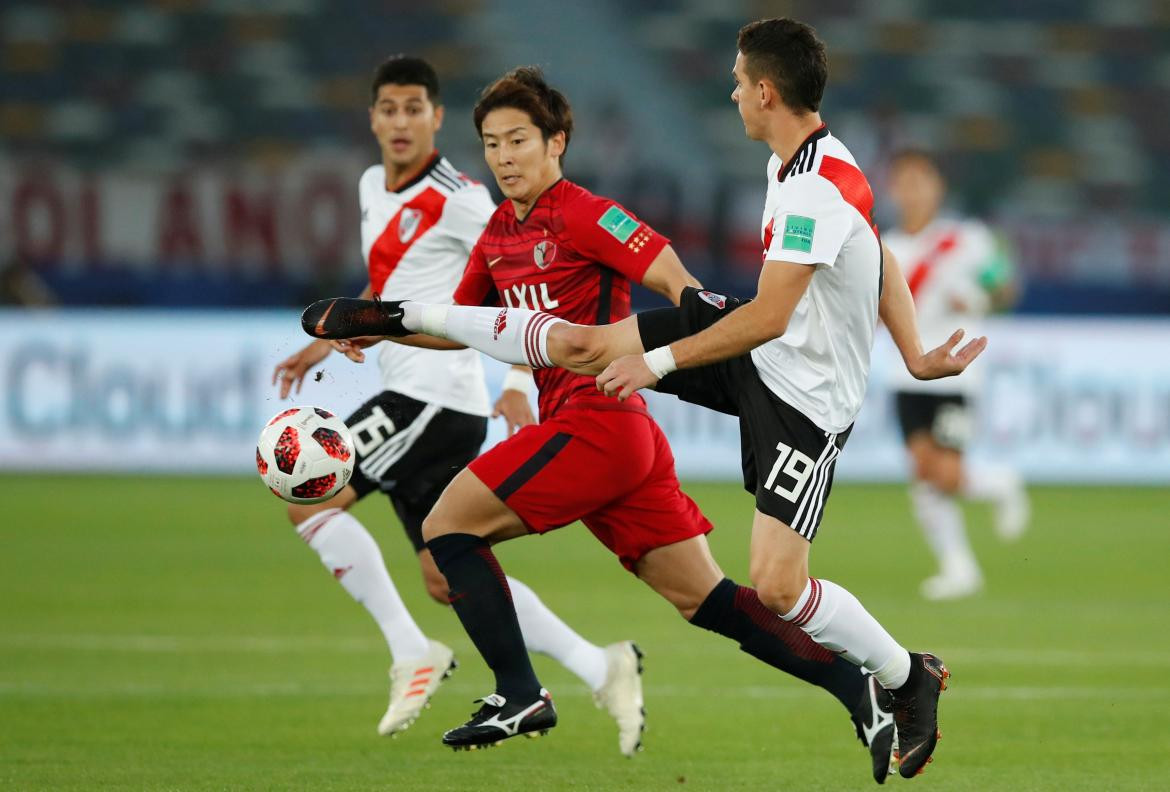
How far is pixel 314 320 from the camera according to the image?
196 inches

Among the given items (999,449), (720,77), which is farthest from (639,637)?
(720,77)

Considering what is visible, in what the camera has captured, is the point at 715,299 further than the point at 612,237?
No

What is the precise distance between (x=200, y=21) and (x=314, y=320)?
18017 mm

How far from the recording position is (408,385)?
6492 mm

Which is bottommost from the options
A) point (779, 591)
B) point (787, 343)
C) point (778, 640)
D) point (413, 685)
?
point (413, 685)

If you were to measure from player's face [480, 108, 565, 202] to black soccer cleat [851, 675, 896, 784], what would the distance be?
73.5 inches

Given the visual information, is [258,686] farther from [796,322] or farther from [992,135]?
[992,135]

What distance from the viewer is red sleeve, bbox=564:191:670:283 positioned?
16.8 ft

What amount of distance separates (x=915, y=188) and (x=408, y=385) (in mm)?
5370

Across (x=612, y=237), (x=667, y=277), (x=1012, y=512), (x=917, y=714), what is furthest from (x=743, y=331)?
(x=1012, y=512)

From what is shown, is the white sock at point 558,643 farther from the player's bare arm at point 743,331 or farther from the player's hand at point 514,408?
the player's bare arm at point 743,331

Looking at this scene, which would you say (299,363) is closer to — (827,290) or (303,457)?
(303,457)

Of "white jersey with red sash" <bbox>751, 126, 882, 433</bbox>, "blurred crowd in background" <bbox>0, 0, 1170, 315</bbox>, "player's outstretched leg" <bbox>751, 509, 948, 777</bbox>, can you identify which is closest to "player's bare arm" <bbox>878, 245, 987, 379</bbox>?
"white jersey with red sash" <bbox>751, 126, 882, 433</bbox>

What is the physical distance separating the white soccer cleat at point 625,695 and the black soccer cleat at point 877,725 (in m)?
0.87
